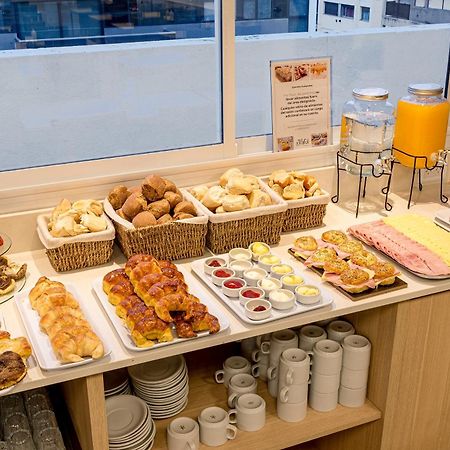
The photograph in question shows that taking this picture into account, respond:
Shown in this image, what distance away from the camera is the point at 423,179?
A: 8.03 ft

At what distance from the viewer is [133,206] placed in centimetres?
187

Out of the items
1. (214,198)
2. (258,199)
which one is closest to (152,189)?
(214,198)

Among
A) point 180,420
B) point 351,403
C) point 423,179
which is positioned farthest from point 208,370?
point 423,179

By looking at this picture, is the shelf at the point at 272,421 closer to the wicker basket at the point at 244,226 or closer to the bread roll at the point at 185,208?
the wicker basket at the point at 244,226

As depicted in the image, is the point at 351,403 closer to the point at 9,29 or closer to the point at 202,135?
the point at 202,135

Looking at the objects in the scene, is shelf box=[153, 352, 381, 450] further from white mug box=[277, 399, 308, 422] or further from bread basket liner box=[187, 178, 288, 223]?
bread basket liner box=[187, 178, 288, 223]

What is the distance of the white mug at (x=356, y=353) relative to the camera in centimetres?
192

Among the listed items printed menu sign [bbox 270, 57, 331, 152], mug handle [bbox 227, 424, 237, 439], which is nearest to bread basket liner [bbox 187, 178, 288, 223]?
printed menu sign [bbox 270, 57, 331, 152]

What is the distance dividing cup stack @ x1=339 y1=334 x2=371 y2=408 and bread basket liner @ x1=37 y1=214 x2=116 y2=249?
2.33 feet

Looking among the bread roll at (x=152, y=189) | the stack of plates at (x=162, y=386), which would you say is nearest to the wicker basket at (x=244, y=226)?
the bread roll at (x=152, y=189)

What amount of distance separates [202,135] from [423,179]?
0.80m

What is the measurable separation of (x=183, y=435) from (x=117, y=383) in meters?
0.26

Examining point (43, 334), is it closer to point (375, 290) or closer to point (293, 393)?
point (293, 393)

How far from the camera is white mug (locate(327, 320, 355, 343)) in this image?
6.52 ft
